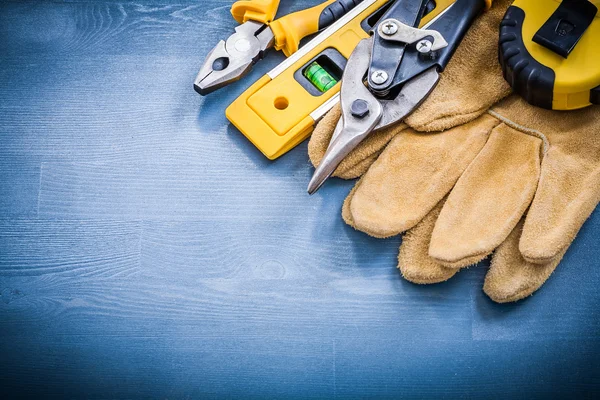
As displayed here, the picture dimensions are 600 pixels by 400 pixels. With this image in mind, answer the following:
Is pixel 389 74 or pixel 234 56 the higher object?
pixel 389 74

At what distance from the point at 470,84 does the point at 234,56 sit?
15.5 inches

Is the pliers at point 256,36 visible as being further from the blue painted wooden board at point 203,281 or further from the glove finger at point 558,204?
the glove finger at point 558,204

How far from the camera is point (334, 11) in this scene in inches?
44.3

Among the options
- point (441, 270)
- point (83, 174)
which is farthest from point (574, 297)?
point (83, 174)

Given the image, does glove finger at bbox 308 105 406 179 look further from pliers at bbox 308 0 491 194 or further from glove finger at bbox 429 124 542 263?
glove finger at bbox 429 124 542 263

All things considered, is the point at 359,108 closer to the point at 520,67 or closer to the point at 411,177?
the point at 411,177

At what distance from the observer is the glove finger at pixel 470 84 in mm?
1025

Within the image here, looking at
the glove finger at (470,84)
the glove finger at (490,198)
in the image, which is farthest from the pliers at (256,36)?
the glove finger at (490,198)

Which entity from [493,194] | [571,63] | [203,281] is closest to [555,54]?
[571,63]

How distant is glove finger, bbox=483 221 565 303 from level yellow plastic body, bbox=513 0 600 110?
204 mm

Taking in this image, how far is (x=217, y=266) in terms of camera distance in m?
1.07

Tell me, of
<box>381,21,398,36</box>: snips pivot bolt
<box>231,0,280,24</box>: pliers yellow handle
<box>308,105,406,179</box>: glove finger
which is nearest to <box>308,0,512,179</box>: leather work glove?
<box>308,105,406,179</box>: glove finger

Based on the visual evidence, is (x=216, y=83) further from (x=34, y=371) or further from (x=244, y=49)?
(x=34, y=371)

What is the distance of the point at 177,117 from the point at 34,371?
0.48 metres
